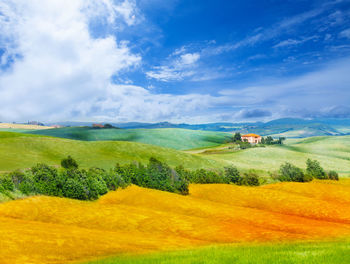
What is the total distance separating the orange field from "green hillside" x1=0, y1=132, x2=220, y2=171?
39963 mm

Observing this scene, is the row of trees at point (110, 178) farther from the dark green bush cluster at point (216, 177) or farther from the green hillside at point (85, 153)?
the green hillside at point (85, 153)

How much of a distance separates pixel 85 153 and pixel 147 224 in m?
67.8

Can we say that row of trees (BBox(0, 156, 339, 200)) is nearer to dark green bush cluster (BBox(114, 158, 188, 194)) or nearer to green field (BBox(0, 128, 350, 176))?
dark green bush cluster (BBox(114, 158, 188, 194))

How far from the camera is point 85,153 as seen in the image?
86750mm

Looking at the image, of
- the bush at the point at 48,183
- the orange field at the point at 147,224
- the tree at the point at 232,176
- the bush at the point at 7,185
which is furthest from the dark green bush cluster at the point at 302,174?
the bush at the point at 7,185

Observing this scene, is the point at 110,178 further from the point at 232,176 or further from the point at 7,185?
the point at 232,176

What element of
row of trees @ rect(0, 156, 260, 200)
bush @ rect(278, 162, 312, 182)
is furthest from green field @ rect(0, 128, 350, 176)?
row of trees @ rect(0, 156, 260, 200)

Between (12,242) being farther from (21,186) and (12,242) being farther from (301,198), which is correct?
(301,198)

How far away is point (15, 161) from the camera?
6656 cm

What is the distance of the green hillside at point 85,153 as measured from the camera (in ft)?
237

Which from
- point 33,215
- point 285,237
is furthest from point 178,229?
point 33,215

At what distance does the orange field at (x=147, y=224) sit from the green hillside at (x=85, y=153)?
3996 cm

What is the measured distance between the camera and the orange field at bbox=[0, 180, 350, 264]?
16203mm

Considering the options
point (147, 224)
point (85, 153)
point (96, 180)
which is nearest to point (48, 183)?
point (96, 180)
